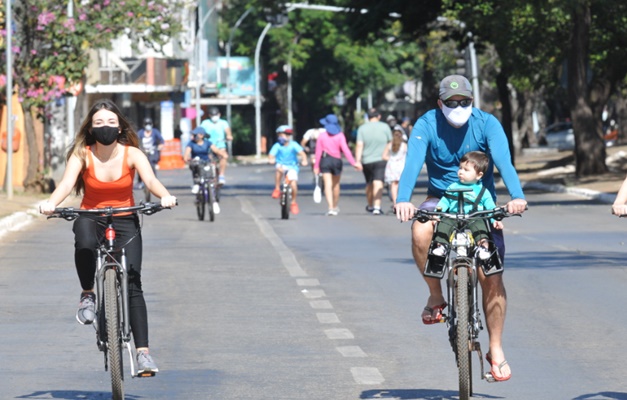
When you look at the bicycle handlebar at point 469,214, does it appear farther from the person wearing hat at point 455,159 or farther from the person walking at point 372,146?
the person walking at point 372,146

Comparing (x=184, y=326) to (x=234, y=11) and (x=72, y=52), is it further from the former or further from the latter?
(x=234, y=11)

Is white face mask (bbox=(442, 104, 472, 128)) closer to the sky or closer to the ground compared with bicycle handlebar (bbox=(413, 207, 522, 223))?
closer to the sky

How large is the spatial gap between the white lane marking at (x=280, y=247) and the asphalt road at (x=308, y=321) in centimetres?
6

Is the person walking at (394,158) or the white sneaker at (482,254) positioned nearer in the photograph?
the white sneaker at (482,254)

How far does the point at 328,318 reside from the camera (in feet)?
41.6

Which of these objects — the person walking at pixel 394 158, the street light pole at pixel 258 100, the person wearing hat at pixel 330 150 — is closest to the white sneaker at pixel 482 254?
the person wearing hat at pixel 330 150

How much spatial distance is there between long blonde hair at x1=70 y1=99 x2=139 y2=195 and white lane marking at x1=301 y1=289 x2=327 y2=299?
558 centimetres

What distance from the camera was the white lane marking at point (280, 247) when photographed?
56.7 ft

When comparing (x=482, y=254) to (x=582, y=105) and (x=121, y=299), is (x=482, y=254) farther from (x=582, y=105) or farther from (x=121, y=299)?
(x=582, y=105)

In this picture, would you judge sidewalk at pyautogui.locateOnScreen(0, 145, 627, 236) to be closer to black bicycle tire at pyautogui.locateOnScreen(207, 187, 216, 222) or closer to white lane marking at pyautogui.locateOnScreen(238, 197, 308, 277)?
black bicycle tire at pyautogui.locateOnScreen(207, 187, 216, 222)

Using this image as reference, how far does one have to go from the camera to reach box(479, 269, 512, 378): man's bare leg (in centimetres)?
851

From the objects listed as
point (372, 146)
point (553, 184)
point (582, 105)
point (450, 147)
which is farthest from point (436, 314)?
point (582, 105)

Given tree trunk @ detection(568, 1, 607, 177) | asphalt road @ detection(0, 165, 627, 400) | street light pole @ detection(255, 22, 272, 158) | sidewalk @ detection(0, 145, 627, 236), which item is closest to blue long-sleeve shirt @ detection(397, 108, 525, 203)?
asphalt road @ detection(0, 165, 627, 400)

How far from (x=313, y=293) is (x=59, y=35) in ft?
75.0
